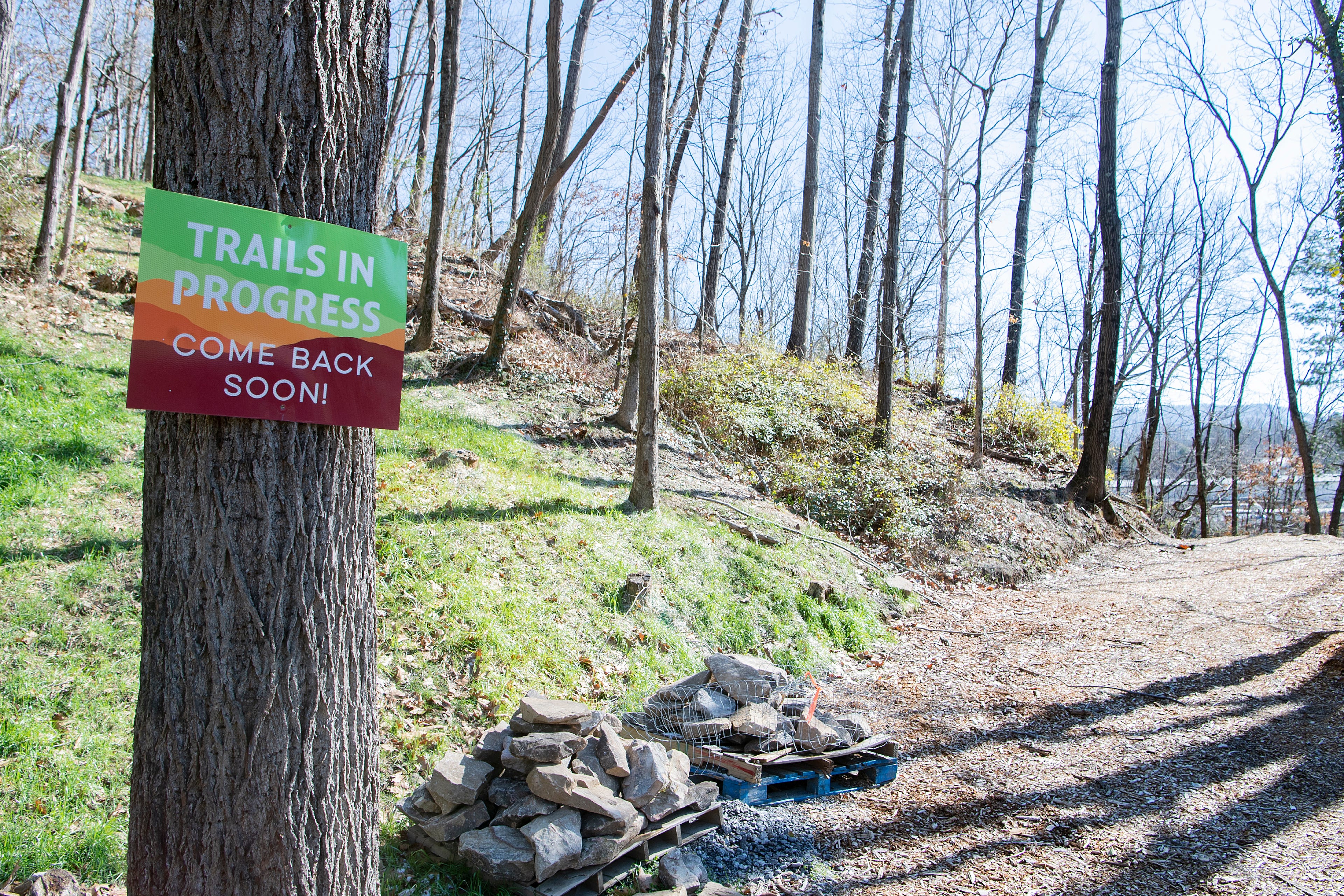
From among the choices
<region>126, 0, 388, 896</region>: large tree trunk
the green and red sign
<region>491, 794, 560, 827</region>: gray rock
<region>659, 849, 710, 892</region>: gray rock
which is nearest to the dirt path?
<region>659, 849, 710, 892</region>: gray rock

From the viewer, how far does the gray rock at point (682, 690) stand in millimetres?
4336

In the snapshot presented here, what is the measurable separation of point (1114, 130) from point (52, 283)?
1738 cm

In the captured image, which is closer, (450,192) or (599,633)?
(599,633)

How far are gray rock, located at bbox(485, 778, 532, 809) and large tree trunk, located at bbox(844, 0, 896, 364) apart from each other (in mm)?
13480

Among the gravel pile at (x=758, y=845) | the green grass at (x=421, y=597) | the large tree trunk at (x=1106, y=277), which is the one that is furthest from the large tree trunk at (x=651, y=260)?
the large tree trunk at (x=1106, y=277)

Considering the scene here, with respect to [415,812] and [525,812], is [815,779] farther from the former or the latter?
[415,812]

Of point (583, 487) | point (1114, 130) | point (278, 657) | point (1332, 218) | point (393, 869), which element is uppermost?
point (1114, 130)

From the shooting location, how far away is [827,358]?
16.7 metres

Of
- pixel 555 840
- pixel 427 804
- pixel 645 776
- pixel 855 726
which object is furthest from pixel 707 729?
pixel 427 804

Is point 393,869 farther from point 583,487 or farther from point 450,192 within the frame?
point 450,192

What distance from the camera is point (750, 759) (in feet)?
12.4

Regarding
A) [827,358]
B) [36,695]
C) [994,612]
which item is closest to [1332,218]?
[994,612]

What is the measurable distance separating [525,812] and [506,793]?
17 cm

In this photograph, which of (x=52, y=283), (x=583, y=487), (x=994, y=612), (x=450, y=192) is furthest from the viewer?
(x=450, y=192)
